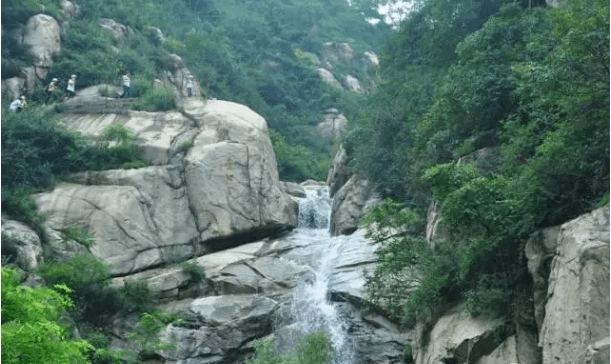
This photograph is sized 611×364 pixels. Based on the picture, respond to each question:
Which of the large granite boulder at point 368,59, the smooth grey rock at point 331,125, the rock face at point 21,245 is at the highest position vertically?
the large granite boulder at point 368,59

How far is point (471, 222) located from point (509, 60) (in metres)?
8.78

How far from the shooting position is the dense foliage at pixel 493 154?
1775 cm

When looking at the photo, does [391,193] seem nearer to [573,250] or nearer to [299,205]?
[299,205]

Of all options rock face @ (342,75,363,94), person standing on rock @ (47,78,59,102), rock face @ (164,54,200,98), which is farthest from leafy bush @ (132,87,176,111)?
rock face @ (342,75,363,94)

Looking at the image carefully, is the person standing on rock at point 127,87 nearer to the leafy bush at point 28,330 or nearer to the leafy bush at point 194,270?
the leafy bush at point 194,270

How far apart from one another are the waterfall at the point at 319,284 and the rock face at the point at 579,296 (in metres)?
10.0

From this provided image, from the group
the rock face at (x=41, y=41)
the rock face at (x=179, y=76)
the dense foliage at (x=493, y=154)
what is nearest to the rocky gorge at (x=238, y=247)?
the dense foliage at (x=493, y=154)

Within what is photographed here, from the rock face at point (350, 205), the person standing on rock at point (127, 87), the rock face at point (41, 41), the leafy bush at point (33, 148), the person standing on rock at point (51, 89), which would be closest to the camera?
the leafy bush at point (33, 148)

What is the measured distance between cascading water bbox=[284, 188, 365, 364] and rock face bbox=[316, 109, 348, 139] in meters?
21.7

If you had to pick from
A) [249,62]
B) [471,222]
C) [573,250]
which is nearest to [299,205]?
[471,222]

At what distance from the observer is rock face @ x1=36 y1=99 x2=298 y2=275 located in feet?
101

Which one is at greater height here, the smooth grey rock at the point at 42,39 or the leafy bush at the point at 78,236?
the smooth grey rock at the point at 42,39

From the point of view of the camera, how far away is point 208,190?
32.7m

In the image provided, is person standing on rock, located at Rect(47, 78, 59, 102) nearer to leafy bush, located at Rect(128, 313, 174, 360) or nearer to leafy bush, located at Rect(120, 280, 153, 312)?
leafy bush, located at Rect(120, 280, 153, 312)
